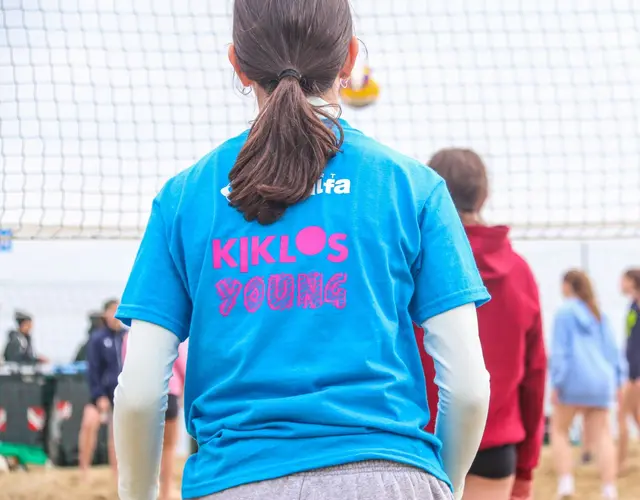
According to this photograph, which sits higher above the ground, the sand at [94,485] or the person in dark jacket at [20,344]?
the person in dark jacket at [20,344]

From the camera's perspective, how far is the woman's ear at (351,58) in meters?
1.79

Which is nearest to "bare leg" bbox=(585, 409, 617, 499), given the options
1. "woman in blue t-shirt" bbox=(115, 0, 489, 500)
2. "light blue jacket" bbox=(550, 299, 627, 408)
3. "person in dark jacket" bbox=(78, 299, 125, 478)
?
"light blue jacket" bbox=(550, 299, 627, 408)

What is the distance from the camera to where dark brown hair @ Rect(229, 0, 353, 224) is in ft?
5.31

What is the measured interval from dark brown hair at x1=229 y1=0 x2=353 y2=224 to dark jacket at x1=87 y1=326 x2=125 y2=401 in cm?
585

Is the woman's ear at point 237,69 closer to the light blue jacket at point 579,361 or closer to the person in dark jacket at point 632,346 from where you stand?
the light blue jacket at point 579,361

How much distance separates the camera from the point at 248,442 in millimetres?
1533

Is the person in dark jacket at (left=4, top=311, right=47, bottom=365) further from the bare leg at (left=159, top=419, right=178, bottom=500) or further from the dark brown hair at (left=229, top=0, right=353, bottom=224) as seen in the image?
the dark brown hair at (left=229, top=0, right=353, bottom=224)

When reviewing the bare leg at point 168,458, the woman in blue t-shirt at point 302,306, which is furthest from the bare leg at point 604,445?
the woman in blue t-shirt at point 302,306

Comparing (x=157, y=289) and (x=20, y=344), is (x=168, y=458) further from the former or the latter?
(x=157, y=289)

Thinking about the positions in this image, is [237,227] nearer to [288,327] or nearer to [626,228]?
[288,327]

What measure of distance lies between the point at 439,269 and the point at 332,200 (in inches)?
8.1

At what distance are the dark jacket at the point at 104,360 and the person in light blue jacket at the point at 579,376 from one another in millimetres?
3164

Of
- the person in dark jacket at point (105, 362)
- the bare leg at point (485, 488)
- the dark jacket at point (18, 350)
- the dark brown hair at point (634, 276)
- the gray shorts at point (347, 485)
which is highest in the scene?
the gray shorts at point (347, 485)

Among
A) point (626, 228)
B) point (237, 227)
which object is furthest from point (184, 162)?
point (237, 227)
